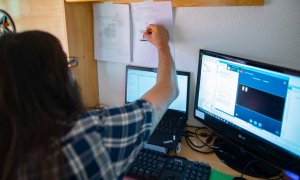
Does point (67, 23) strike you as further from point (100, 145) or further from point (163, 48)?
point (100, 145)

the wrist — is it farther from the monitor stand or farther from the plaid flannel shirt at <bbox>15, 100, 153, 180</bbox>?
the monitor stand

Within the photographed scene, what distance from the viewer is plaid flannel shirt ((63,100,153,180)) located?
0.54 meters

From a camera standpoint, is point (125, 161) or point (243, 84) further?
point (243, 84)

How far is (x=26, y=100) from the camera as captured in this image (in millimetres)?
522

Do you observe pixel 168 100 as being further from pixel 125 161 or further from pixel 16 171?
pixel 16 171

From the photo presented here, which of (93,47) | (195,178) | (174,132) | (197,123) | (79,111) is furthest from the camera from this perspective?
(93,47)

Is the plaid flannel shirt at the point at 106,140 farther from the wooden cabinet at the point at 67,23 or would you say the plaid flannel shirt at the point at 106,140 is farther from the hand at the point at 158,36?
the wooden cabinet at the point at 67,23

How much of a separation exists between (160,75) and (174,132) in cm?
29

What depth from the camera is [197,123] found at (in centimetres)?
119

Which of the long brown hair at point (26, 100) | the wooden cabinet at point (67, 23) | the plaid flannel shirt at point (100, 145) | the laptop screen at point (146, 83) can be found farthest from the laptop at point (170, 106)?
the long brown hair at point (26, 100)

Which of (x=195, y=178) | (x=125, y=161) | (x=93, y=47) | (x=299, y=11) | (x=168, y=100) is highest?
(x=299, y=11)

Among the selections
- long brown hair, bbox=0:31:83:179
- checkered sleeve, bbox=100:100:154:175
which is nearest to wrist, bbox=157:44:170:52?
checkered sleeve, bbox=100:100:154:175

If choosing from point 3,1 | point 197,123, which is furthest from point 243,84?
point 3,1

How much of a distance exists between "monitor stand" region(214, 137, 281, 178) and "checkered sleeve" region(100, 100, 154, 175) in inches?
16.4
